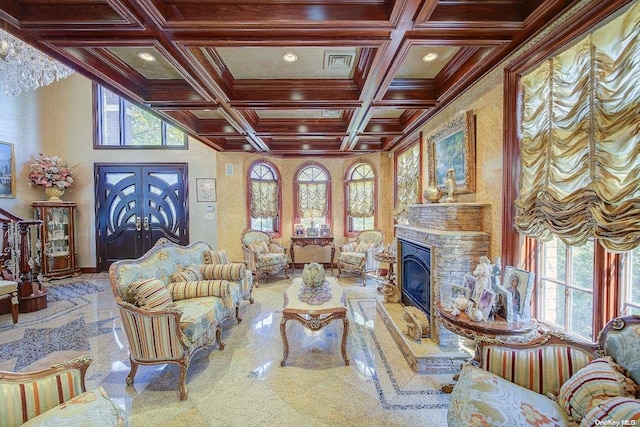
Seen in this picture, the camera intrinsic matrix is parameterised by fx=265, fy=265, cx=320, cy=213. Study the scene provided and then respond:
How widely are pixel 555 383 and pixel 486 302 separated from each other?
577 mm

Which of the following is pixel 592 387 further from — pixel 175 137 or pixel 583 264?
pixel 175 137

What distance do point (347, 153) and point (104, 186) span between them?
5.71 meters

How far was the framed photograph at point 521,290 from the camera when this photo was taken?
6.33 feet

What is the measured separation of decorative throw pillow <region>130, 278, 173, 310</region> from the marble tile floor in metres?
0.70

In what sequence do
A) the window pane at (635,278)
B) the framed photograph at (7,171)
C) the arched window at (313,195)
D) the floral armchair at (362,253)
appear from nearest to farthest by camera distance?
the window pane at (635,278) → the framed photograph at (7,171) → the floral armchair at (362,253) → the arched window at (313,195)

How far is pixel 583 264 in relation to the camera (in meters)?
1.81

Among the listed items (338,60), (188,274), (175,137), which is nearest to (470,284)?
(338,60)

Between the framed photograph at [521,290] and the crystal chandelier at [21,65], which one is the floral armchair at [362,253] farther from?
the crystal chandelier at [21,65]

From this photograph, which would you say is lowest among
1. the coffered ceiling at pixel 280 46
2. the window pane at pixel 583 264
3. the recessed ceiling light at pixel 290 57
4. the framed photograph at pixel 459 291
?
the framed photograph at pixel 459 291

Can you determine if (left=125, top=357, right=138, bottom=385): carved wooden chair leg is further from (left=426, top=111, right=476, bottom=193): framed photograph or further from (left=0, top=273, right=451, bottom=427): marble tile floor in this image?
(left=426, top=111, right=476, bottom=193): framed photograph

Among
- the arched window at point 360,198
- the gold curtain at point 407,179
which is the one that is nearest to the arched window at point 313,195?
the arched window at point 360,198

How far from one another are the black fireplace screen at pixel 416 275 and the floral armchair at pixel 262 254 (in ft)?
8.68

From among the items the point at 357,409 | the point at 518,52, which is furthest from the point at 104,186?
the point at 518,52

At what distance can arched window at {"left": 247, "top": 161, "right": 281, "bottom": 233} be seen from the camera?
20.6ft
